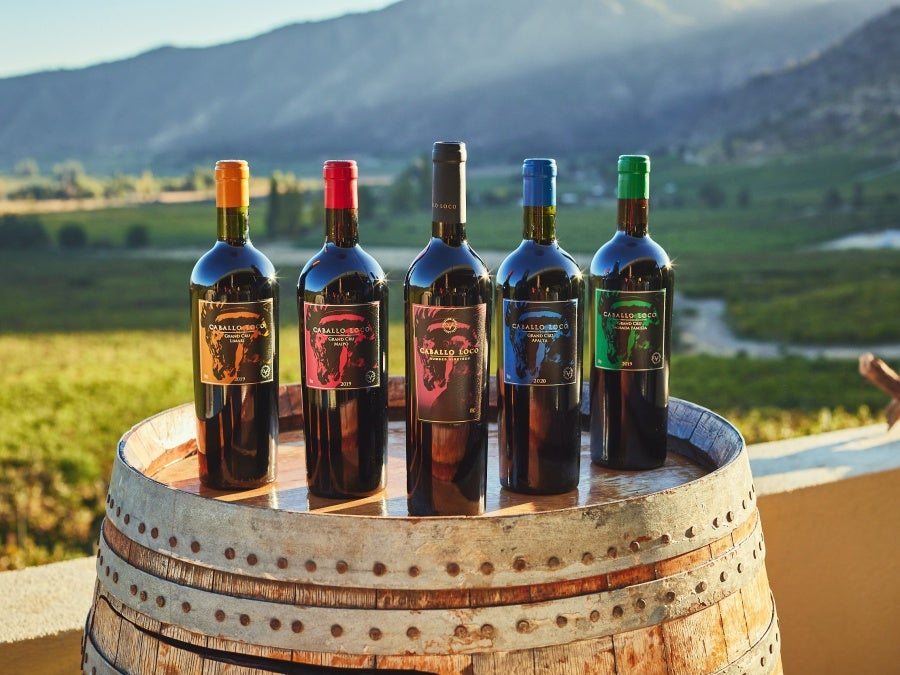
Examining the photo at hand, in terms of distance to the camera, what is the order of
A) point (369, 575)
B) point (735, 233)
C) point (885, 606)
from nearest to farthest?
point (369, 575) < point (885, 606) < point (735, 233)

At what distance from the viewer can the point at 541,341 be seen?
4.50 feet

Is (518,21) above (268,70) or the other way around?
above

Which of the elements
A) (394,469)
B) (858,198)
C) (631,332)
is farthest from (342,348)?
(858,198)

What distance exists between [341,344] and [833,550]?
1.86 metres

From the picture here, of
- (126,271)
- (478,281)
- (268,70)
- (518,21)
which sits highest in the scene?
(518,21)

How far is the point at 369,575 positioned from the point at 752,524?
2.08ft

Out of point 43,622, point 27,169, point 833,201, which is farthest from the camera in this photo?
point 27,169

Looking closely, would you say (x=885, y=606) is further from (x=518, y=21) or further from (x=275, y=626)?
(x=518, y=21)

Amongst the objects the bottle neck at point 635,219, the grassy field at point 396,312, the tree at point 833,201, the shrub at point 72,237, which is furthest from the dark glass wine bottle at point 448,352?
the tree at point 833,201

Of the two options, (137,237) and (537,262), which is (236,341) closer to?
(537,262)

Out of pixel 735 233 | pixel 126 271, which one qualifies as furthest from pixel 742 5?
pixel 126 271

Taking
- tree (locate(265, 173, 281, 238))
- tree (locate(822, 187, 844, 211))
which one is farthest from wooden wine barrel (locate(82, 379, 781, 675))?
tree (locate(822, 187, 844, 211))

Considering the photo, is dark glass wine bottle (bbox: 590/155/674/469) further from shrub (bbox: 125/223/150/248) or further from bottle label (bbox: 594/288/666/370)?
shrub (bbox: 125/223/150/248)

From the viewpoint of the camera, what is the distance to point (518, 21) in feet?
226
